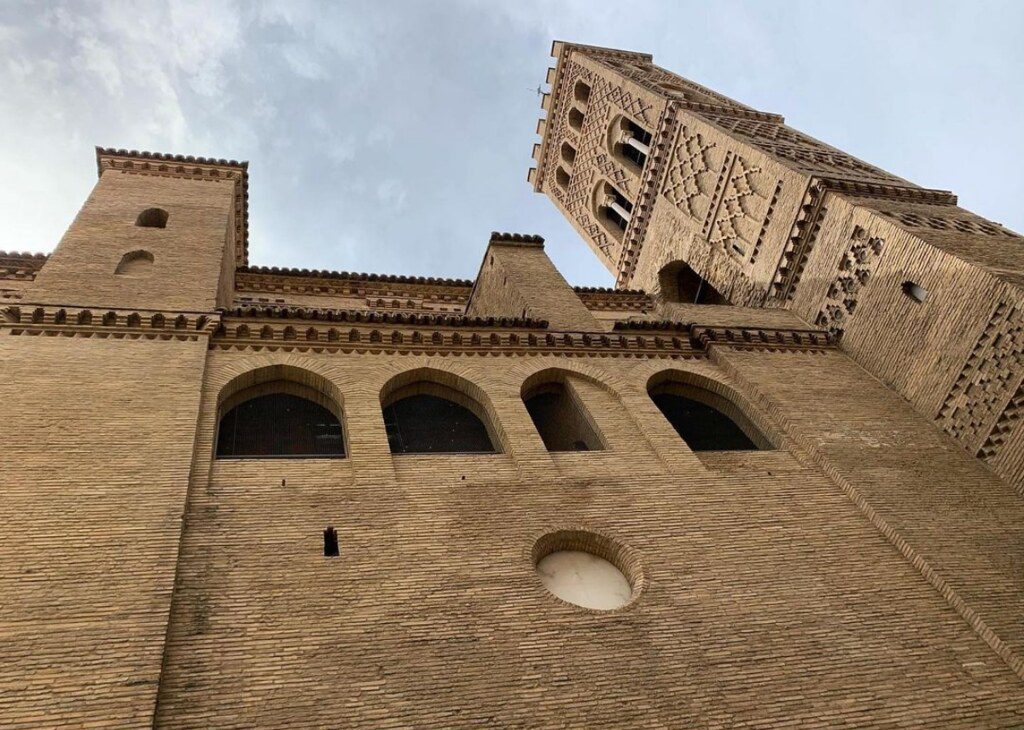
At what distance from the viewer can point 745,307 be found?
1259 cm

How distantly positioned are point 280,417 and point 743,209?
903 centimetres

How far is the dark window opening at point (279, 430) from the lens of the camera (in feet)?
24.8

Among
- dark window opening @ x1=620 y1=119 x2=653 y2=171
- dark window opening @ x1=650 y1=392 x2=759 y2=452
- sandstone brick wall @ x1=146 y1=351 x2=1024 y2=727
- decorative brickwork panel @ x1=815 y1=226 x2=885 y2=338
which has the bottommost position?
sandstone brick wall @ x1=146 y1=351 x2=1024 y2=727

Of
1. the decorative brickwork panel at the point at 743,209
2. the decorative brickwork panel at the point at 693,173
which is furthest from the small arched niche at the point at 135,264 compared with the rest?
the decorative brickwork panel at the point at 693,173

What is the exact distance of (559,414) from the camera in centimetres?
935

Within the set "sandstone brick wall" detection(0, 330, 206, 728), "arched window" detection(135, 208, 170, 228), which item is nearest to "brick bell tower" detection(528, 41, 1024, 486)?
"sandstone brick wall" detection(0, 330, 206, 728)

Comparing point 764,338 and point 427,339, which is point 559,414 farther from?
point 764,338

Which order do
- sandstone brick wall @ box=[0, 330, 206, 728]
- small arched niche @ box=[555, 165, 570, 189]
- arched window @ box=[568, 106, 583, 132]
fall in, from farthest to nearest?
small arched niche @ box=[555, 165, 570, 189]
arched window @ box=[568, 106, 583, 132]
sandstone brick wall @ box=[0, 330, 206, 728]

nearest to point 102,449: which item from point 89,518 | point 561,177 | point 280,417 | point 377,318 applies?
point 89,518

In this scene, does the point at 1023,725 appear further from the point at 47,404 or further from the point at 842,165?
the point at 842,165

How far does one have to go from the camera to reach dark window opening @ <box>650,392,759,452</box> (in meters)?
8.98

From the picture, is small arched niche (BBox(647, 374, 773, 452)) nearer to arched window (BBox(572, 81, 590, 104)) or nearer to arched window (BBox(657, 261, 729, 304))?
arched window (BBox(657, 261, 729, 304))

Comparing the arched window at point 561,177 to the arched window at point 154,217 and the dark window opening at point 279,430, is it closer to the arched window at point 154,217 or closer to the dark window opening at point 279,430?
the arched window at point 154,217

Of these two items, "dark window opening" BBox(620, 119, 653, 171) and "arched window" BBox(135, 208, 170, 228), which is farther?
"dark window opening" BBox(620, 119, 653, 171)
